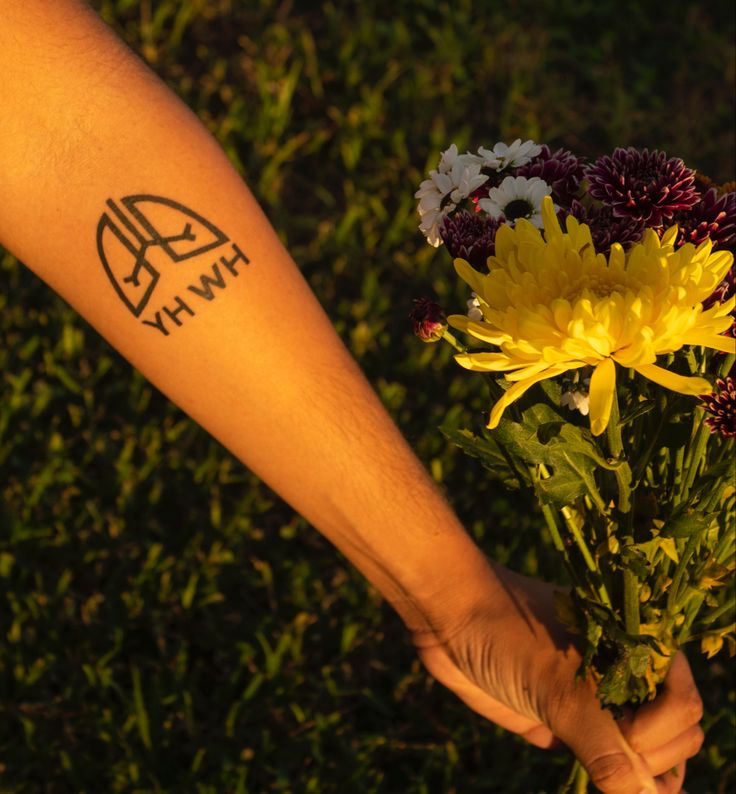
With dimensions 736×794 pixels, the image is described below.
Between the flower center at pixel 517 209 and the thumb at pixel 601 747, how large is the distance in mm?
767

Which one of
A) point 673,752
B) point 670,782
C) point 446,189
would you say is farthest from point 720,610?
point 446,189

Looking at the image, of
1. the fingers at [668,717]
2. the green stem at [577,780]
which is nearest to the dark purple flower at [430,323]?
the fingers at [668,717]

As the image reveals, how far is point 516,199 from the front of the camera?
1143mm

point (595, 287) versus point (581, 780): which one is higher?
point (595, 287)

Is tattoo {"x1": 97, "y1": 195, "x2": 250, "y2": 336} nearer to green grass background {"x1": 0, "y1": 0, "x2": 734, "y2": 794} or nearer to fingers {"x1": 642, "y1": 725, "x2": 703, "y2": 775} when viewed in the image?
green grass background {"x1": 0, "y1": 0, "x2": 734, "y2": 794}

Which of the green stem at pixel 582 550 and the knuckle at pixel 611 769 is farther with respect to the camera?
the knuckle at pixel 611 769

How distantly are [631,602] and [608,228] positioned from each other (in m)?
0.52

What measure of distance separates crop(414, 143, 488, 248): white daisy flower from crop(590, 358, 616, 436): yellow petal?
295 millimetres

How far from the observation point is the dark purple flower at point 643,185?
3.47 ft

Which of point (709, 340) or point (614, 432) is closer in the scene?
point (709, 340)

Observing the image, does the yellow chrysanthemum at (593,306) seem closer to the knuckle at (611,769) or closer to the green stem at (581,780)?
the knuckle at (611,769)

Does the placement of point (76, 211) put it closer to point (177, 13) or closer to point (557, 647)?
point (557, 647)

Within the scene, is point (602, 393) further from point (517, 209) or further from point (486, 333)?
point (517, 209)

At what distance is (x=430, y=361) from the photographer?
2.95 meters
